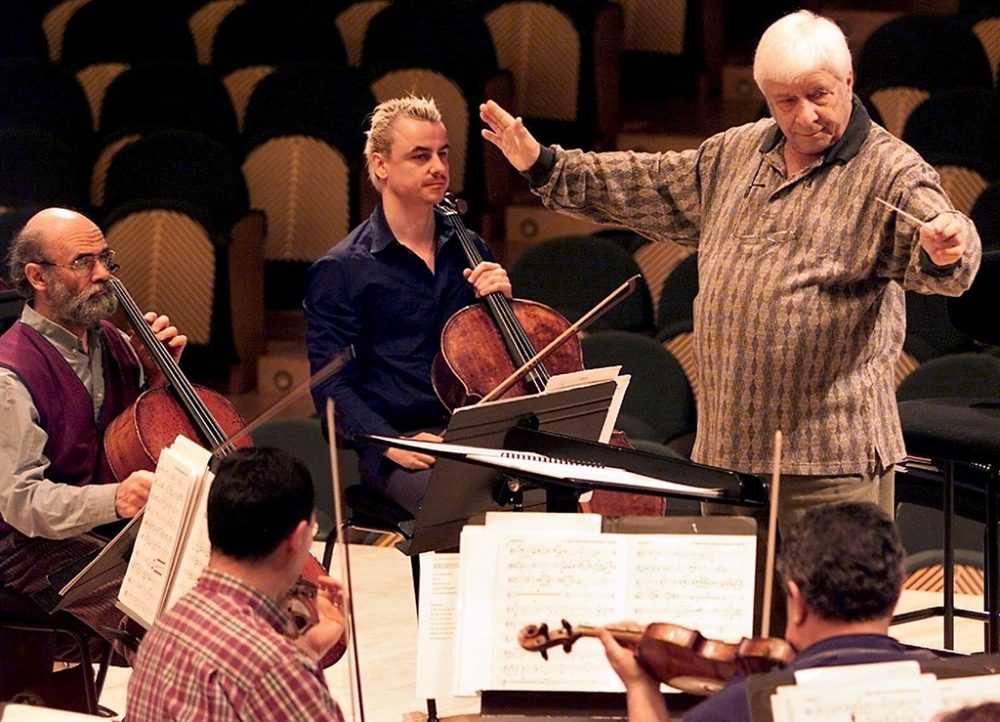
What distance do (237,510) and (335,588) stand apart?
32cm

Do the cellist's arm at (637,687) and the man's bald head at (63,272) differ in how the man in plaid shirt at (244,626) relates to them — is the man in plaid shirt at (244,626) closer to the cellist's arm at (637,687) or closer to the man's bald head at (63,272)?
the cellist's arm at (637,687)

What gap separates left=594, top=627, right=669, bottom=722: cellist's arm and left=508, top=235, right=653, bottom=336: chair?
3.07m

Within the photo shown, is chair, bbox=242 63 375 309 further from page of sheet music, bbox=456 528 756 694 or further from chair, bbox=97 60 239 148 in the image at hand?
page of sheet music, bbox=456 528 756 694

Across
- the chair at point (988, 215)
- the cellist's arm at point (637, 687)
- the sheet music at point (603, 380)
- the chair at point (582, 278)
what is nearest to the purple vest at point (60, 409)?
the sheet music at point (603, 380)

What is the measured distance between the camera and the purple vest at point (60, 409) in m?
3.12

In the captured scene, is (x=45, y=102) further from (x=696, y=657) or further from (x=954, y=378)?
(x=696, y=657)

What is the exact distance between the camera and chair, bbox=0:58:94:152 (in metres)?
6.21

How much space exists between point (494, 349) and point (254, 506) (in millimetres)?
1232

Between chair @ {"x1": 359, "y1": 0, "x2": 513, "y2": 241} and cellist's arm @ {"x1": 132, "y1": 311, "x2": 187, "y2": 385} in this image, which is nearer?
cellist's arm @ {"x1": 132, "y1": 311, "x2": 187, "y2": 385}

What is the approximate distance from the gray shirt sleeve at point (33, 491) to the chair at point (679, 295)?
2287mm

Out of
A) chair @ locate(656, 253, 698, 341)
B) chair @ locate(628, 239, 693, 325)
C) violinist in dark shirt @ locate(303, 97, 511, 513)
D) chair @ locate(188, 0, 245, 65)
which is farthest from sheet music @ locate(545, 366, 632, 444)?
chair @ locate(188, 0, 245, 65)

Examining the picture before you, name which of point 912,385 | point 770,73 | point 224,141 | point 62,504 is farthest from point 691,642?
point 224,141

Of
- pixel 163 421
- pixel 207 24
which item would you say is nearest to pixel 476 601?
pixel 163 421

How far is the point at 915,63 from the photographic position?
5723 millimetres
